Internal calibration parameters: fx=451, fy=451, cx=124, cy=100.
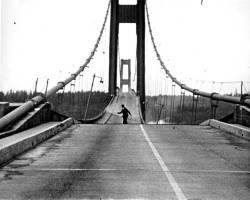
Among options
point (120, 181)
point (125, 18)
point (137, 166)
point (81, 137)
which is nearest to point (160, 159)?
point (137, 166)

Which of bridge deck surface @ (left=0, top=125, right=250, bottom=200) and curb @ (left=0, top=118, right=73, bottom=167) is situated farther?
curb @ (left=0, top=118, right=73, bottom=167)

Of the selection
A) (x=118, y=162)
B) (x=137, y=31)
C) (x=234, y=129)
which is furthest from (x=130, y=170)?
(x=137, y=31)

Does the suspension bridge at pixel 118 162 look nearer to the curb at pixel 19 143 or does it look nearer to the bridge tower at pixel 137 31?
the curb at pixel 19 143

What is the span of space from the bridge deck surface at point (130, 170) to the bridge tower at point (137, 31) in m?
51.8

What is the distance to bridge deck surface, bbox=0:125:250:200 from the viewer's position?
735 cm

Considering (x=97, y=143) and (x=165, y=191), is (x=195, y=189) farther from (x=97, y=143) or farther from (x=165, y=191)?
(x=97, y=143)

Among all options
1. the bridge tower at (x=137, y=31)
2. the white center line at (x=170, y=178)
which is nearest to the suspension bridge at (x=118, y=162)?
the white center line at (x=170, y=178)

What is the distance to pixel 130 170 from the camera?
953cm

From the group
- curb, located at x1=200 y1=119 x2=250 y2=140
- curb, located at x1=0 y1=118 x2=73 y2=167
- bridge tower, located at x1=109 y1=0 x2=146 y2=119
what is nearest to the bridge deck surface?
curb, located at x1=0 y1=118 x2=73 y2=167

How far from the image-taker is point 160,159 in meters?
11.2

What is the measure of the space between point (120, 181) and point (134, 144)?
625 centimetres

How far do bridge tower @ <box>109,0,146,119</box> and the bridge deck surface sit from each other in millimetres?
51846

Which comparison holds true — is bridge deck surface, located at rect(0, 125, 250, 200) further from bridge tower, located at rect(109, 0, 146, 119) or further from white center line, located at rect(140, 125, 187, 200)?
bridge tower, located at rect(109, 0, 146, 119)

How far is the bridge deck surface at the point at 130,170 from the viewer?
24.1ft
